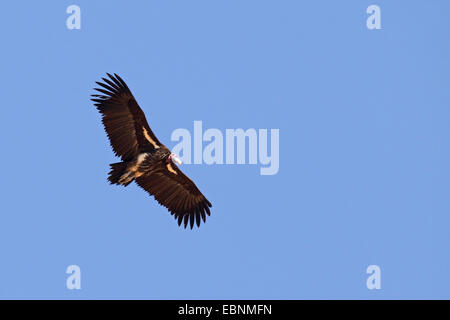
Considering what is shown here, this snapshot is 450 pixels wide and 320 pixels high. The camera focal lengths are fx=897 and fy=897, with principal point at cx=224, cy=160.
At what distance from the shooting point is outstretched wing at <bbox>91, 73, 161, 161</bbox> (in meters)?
26.4

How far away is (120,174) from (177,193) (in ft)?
10.6

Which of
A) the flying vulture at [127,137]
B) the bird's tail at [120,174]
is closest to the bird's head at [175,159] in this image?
the flying vulture at [127,137]

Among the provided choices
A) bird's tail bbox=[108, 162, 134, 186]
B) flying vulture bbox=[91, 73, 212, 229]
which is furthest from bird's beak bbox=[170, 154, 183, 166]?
bird's tail bbox=[108, 162, 134, 186]

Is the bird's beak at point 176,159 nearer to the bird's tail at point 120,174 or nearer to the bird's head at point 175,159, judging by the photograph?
the bird's head at point 175,159

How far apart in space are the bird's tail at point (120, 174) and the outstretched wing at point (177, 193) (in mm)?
1977

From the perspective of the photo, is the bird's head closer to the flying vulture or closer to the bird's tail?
the flying vulture

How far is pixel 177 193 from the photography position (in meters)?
28.8

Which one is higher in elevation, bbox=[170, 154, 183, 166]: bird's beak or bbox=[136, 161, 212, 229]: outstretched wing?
bbox=[170, 154, 183, 166]: bird's beak

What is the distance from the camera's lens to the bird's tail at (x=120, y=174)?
25812mm

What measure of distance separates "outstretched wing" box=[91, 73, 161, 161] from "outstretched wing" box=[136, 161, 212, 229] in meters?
1.68

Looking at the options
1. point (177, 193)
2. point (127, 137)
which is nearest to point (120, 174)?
point (127, 137)

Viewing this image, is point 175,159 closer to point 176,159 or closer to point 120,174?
point 176,159
